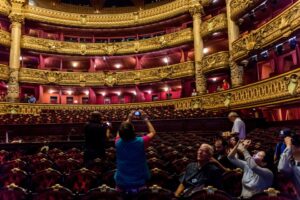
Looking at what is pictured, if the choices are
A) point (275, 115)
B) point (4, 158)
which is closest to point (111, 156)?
point (4, 158)

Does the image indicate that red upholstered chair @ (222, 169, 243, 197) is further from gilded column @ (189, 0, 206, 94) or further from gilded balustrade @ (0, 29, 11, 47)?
gilded balustrade @ (0, 29, 11, 47)

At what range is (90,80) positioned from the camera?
20625 millimetres

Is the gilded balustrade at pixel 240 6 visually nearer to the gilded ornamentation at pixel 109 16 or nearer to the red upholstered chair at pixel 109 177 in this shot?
the gilded ornamentation at pixel 109 16

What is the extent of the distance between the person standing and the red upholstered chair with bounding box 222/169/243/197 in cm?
204

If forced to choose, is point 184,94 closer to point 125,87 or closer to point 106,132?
point 125,87

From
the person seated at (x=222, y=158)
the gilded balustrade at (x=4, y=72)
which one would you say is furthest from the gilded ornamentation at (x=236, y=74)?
the gilded balustrade at (x=4, y=72)

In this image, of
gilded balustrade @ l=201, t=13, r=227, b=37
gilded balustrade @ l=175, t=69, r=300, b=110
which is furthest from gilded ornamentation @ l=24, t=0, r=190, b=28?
gilded balustrade @ l=175, t=69, r=300, b=110

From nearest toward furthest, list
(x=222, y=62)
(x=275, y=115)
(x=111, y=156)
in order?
(x=111, y=156) → (x=275, y=115) → (x=222, y=62)

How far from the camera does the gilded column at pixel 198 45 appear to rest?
1722 centimetres

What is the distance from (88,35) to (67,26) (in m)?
2.29

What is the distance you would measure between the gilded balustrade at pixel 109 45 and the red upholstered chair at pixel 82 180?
16.8 meters

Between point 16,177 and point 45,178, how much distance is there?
0.44 m

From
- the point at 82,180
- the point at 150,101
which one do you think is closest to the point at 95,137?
the point at 82,180

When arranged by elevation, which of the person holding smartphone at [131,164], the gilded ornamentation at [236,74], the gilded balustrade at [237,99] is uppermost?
the gilded ornamentation at [236,74]
